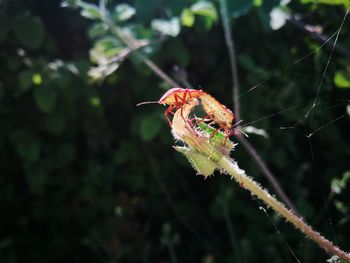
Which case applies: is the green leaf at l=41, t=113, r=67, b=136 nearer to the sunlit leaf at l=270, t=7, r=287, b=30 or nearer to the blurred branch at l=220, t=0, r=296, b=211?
the blurred branch at l=220, t=0, r=296, b=211

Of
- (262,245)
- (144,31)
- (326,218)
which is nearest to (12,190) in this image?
(144,31)

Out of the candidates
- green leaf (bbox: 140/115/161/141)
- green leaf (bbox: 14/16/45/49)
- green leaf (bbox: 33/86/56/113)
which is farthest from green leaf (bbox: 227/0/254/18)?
green leaf (bbox: 14/16/45/49)

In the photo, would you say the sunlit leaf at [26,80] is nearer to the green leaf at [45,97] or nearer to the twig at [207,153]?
the green leaf at [45,97]

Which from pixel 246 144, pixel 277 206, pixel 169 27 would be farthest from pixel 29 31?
pixel 277 206

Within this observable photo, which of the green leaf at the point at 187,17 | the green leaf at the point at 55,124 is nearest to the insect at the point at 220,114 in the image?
the green leaf at the point at 187,17

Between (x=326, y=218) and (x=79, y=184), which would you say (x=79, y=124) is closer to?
(x=79, y=184)
